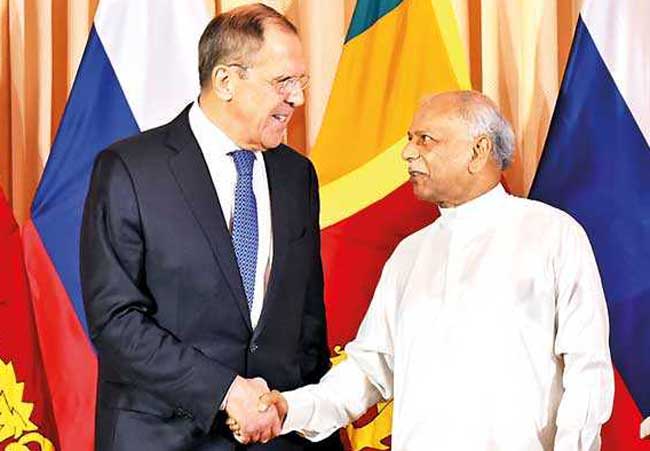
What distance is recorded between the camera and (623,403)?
2809mm

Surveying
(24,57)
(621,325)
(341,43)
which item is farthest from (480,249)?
(24,57)

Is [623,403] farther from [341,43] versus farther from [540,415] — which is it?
[341,43]

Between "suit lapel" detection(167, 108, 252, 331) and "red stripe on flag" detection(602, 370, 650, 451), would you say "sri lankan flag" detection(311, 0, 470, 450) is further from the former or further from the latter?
"suit lapel" detection(167, 108, 252, 331)

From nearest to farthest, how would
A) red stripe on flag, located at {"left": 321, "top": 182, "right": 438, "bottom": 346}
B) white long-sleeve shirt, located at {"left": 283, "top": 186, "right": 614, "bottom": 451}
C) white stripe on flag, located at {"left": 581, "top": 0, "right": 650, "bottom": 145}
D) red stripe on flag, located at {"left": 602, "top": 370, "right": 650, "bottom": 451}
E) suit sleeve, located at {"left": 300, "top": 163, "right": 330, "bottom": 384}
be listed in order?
white long-sleeve shirt, located at {"left": 283, "top": 186, "right": 614, "bottom": 451} → suit sleeve, located at {"left": 300, "top": 163, "right": 330, "bottom": 384} → red stripe on flag, located at {"left": 602, "top": 370, "right": 650, "bottom": 451} → white stripe on flag, located at {"left": 581, "top": 0, "right": 650, "bottom": 145} → red stripe on flag, located at {"left": 321, "top": 182, "right": 438, "bottom": 346}

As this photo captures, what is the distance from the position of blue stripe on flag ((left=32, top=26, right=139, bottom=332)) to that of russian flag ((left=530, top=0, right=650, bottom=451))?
1034 mm

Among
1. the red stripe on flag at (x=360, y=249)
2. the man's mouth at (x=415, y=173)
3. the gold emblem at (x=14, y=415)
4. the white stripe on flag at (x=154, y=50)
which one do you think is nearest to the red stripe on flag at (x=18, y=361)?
the gold emblem at (x=14, y=415)

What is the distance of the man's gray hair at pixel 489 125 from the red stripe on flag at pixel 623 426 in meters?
0.64

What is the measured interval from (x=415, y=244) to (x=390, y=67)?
702mm

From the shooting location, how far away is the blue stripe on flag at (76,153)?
10.4ft

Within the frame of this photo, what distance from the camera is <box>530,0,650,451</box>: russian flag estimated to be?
2.80 metres

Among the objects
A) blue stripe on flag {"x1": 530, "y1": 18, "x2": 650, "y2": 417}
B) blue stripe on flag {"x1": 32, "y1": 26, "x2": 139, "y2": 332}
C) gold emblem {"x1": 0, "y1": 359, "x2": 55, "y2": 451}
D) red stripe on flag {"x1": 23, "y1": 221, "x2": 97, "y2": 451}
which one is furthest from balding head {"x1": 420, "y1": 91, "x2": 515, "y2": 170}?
gold emblem {"x1": 0, "y1": 359, "x2": 55, "y2": 451}

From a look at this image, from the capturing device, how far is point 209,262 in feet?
7.59

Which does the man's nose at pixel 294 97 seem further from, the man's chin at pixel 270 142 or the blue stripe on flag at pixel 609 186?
the blue stripe on flag at pixel 609 186

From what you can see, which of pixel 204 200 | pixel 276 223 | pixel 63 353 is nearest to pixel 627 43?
pixel 276 223
